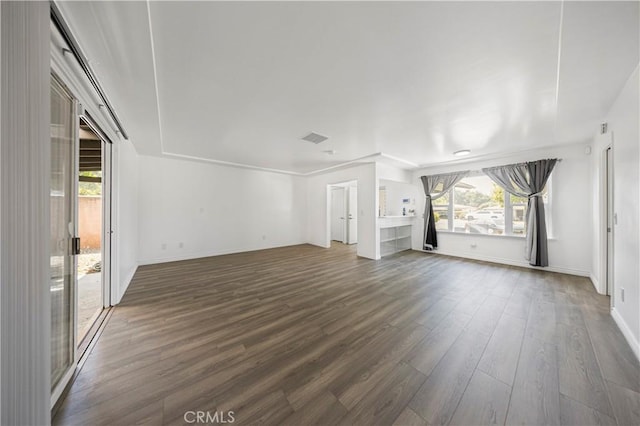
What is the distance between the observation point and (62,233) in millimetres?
1474

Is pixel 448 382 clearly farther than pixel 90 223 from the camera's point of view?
No

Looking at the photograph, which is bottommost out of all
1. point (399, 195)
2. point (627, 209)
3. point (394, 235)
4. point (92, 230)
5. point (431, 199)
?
point (394, 235)

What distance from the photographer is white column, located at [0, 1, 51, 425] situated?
876mm

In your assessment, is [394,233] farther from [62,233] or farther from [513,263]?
[62,233]

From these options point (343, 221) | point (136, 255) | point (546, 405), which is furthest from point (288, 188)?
point (546, 405)

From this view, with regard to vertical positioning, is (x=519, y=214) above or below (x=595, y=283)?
above

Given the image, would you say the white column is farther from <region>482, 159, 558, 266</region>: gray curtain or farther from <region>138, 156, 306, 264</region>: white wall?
<region>482, 159, 558, 266</region>: gray curtain

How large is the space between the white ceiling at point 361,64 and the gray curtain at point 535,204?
2.73 ft

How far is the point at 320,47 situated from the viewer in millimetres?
1598

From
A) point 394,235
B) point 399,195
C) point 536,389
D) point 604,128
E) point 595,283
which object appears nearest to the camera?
point 536,389

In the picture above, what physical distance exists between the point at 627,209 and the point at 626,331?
1.13 m

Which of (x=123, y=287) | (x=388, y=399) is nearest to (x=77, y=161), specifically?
(x=123, y=287)

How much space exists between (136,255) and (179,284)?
172 cm

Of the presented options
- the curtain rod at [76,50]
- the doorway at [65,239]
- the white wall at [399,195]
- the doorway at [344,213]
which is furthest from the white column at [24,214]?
the doorway at [344,213]
